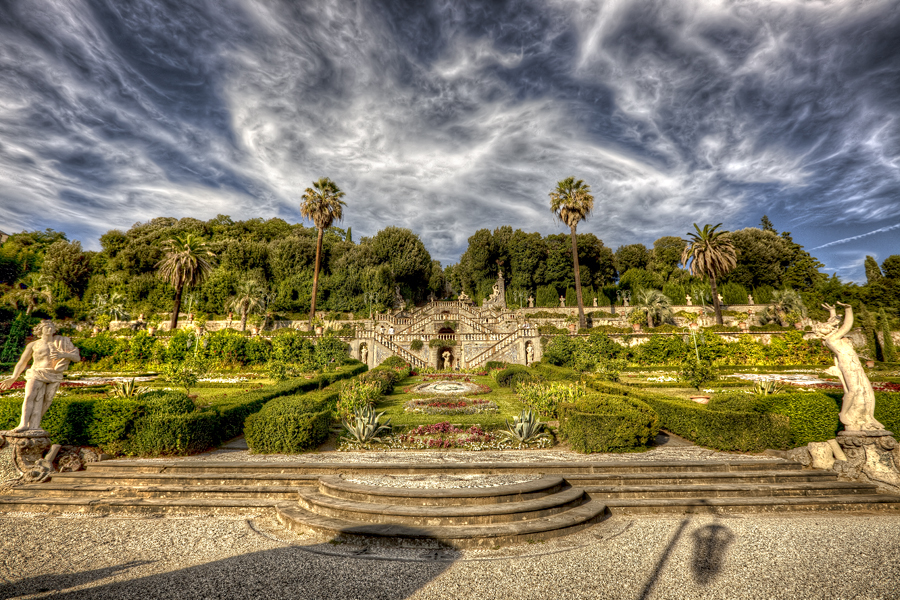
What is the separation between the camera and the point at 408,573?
480 centimetres

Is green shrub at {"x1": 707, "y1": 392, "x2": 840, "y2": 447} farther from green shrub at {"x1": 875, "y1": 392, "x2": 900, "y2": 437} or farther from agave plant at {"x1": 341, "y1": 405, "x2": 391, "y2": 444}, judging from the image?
agave plant at {"x1": 341, "y1": 405, "x2": 391, "y2": 444}

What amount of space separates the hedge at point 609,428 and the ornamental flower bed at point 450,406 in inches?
189

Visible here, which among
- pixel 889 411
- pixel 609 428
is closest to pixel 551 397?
pixel 609 428

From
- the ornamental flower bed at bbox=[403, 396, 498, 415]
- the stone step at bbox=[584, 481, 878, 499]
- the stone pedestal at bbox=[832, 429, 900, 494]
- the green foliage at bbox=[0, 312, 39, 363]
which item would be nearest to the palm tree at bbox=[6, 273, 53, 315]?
the green foliage at bbox=[0, 312, 39, 363]

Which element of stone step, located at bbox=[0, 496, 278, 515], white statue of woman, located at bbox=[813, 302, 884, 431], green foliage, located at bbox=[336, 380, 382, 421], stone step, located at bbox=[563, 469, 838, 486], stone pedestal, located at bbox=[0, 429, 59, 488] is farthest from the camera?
green foliage, located at bbox=[336, 380, 382, 421]

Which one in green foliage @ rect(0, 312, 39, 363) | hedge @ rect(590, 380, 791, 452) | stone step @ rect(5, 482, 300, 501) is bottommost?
stone step @ rect(5, 482, 300, 501)

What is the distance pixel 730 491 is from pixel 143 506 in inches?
434

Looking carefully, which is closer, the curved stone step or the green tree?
the curved stone step

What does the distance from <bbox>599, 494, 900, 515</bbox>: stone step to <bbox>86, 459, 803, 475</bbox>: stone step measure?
1.00m

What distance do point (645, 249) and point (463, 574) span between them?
71.8 meters

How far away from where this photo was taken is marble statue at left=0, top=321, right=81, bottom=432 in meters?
7.98

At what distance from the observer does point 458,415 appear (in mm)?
13961

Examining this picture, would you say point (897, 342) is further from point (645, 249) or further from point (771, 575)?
point (771, 575)

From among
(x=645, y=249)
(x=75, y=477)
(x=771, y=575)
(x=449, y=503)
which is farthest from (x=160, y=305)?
(x=645, y=249)
